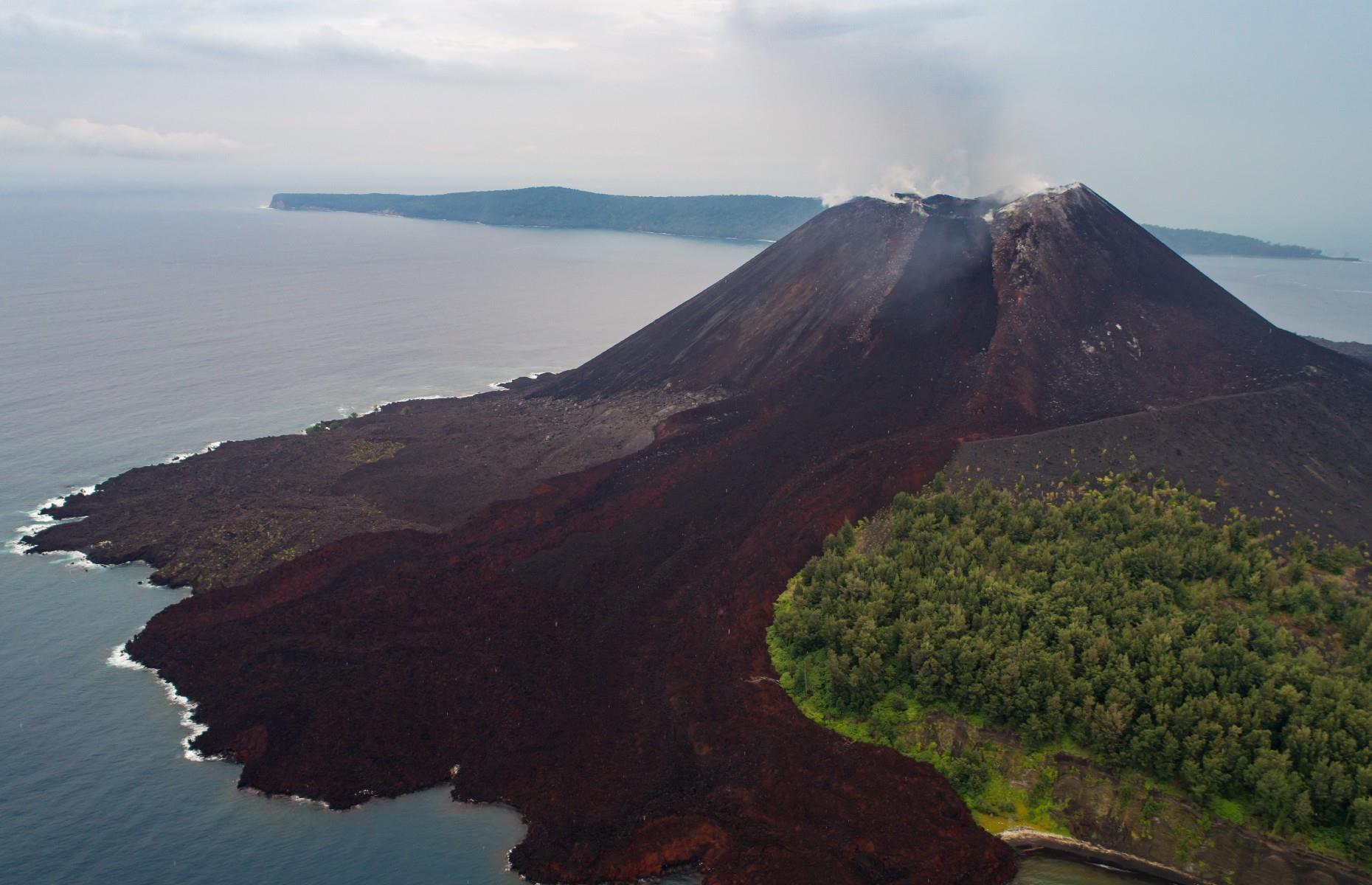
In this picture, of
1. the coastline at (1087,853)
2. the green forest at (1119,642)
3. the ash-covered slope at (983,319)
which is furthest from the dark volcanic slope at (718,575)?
the green forest at (1119,642)

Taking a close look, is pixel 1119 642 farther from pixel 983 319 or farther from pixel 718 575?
pixel 983 319

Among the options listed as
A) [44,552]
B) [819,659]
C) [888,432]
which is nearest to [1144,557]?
[819,659]

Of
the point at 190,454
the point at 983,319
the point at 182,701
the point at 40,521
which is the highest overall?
the point at 983,319

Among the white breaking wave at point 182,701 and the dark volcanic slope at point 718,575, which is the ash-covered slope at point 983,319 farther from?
the white breaking wave at point 182,701

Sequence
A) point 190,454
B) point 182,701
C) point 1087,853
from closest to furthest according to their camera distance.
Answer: point 1087,853 → point 182,701 → point 190,454

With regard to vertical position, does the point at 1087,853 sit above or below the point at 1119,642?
below

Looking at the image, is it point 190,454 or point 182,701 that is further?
point 190,454

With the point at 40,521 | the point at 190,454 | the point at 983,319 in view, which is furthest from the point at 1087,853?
the point at 190,454
